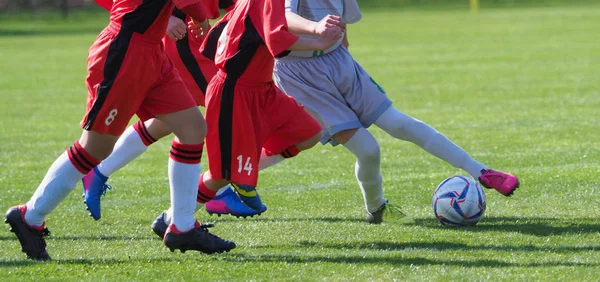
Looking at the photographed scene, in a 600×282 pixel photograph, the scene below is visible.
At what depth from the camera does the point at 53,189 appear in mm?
5219

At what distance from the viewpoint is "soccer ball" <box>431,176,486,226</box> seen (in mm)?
6094

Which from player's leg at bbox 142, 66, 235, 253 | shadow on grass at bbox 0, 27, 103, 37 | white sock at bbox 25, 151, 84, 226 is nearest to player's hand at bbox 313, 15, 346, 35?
player's leg at bbox 142, 66, 235, 253

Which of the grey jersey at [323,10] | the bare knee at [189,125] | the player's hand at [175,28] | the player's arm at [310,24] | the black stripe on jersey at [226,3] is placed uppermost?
the player's arm at [310,24]

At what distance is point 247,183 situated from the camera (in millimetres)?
5523

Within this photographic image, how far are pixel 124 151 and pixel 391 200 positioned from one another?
1.88 metres

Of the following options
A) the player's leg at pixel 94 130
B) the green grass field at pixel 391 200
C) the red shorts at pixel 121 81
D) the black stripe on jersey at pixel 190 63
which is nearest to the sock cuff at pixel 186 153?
the red shorts at pixel 121 81

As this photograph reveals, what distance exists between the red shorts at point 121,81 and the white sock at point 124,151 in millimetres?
1363

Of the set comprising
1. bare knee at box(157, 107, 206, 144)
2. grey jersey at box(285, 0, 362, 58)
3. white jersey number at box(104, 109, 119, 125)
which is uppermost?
grey jersey at box(285, 0, 362, 58)

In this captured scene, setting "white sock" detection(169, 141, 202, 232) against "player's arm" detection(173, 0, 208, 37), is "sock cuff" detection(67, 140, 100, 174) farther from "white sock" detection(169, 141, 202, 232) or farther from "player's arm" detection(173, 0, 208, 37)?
"player's arm" detection(173, 0, 208, 37)

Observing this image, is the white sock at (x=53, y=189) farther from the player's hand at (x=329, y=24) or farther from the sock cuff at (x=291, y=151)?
the player's hand at (x=329, y=24)

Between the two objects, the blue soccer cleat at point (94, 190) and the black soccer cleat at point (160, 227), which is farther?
the blue soccer cleat at point (94, 190)

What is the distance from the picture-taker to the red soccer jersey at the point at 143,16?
5.08 m

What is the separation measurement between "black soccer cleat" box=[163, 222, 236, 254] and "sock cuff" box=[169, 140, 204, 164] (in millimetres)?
350

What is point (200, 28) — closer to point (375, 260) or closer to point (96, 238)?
point (96, 238)
